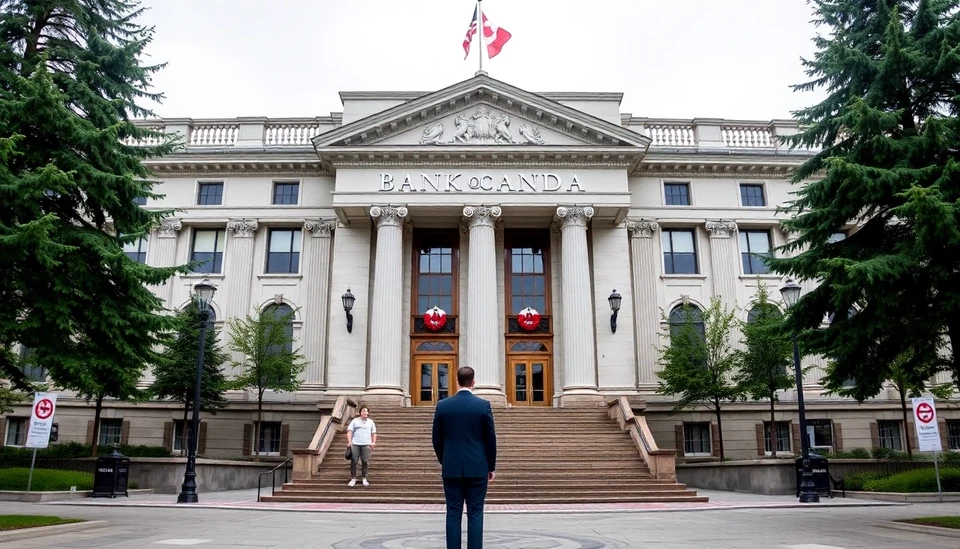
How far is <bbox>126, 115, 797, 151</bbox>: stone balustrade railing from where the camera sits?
38.3m

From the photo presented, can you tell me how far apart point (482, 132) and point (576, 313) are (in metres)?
9.52

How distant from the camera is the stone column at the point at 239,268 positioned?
3628cm

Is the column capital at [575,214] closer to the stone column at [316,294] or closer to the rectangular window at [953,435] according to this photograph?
the stone column at [316,294]

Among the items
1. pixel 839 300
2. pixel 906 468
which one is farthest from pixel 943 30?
pixel 906 468

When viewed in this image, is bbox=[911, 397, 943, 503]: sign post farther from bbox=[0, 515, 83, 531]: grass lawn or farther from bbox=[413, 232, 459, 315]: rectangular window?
bbox=[413, 232, 459, 315]: rectangular window

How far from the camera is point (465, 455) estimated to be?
26.1ft

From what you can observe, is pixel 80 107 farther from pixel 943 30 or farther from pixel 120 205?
pixel 943 30

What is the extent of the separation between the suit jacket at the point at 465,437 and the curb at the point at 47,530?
7.77 metres

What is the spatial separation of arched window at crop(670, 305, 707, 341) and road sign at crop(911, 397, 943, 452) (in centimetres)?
1432

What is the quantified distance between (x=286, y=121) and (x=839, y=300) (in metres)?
31.5

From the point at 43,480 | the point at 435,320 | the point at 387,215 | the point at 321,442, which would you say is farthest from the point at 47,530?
the point at 435,320

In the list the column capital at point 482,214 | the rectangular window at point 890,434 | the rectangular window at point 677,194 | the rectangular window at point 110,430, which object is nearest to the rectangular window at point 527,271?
the column capital at point 482,214

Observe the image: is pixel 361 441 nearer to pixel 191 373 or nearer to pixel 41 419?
pixel 41 419

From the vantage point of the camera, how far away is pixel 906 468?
25562 millimetres
